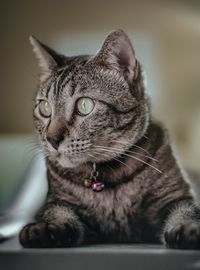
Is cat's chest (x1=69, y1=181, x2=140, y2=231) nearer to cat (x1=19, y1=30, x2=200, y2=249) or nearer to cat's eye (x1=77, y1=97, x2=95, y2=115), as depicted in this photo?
cat (x1=19, y1=30, x2=200, y2=249)

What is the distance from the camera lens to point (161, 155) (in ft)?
4.27

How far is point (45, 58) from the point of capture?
135cm

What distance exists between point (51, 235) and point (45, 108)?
34 centimetres

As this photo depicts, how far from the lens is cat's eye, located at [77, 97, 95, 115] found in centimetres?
127

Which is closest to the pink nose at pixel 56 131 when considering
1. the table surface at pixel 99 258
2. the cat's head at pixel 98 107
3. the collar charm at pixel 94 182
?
the cat's head at pixel 98 107

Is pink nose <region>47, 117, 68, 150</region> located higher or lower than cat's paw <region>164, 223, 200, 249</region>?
higher

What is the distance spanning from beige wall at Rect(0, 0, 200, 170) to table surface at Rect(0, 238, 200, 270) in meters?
0.25

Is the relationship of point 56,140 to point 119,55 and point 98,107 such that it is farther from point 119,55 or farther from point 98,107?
point 119,55

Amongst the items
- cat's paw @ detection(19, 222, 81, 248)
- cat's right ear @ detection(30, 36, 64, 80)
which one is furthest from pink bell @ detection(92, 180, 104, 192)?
cat's right ear @ detection(30, 36, 64, 80)

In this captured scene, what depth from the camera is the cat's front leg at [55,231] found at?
1267 mm

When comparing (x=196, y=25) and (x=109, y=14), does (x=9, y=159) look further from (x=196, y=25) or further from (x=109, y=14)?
(x=196, y=25)

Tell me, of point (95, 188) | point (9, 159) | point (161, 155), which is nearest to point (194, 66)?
point (161, 155)

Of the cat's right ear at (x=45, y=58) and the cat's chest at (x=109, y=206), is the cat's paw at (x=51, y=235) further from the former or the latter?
the cat's right ear at (x=45, y=58)

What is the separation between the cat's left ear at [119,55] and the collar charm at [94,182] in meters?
0.26
